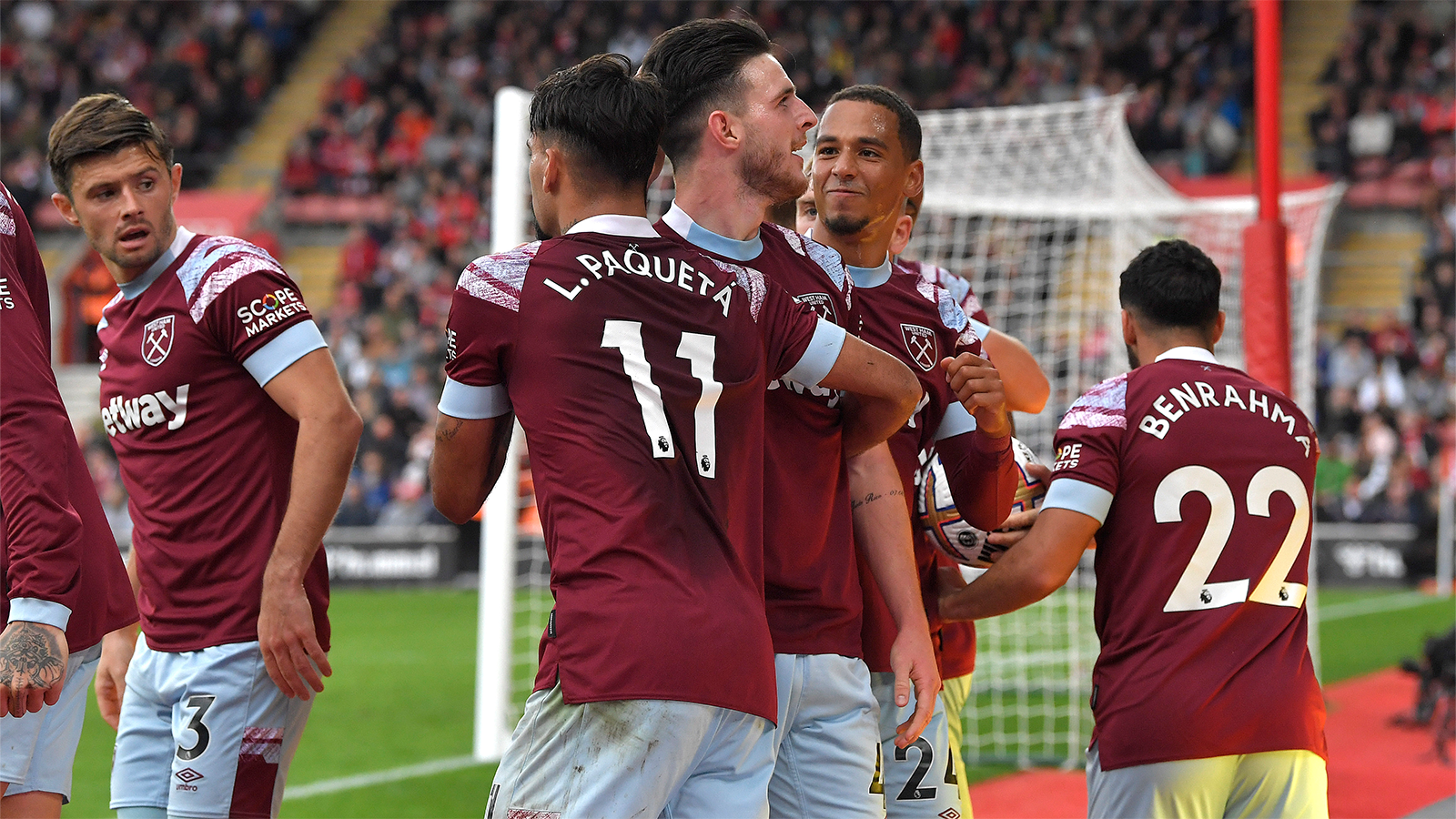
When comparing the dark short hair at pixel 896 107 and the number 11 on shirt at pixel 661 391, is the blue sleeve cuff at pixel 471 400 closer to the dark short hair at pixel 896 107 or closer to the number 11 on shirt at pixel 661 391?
the number 11 on shirt at pixel 661 391

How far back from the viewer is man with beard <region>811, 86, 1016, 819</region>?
3352 millimetres

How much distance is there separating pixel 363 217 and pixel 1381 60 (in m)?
17.0

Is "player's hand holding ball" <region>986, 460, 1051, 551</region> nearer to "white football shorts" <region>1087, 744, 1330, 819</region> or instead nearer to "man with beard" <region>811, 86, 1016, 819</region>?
"man with beard" <region>811, 86, 1016, 819</region>

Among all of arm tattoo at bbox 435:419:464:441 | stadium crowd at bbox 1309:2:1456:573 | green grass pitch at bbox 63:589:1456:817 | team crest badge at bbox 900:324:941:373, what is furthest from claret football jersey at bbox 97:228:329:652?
stadium crowd at bbox 1309:2:1456:573

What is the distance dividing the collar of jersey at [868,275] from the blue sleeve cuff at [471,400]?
121 cm

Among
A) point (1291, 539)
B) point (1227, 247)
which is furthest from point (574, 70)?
point (1227, 247)

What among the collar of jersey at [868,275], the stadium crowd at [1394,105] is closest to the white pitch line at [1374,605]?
the stadium crowd at [1394,105]

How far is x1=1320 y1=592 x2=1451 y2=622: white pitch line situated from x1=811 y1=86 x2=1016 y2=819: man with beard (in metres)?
12.3

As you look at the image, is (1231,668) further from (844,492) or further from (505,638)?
(505,638)

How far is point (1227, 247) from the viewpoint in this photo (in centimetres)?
1104

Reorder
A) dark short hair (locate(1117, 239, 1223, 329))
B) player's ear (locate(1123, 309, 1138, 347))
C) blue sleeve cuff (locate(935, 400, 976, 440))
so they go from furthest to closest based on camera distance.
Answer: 1. player's ear (locate(1123, 309, 1138, 347))
2. dark short hair (locate(1117, 239, 1223, 329))
3. blue sleeve cuff (locate(935, 400, 976, 440))

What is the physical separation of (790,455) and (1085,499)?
35.3 inches

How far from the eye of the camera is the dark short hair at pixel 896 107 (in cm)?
368

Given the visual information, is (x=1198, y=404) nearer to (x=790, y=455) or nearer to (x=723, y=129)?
(x=790, y=455)
